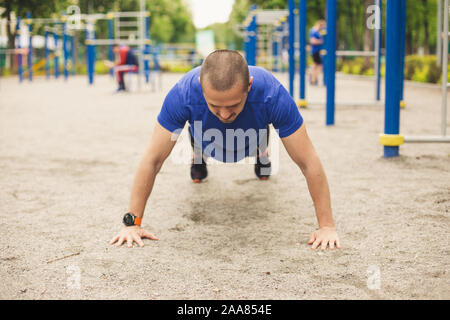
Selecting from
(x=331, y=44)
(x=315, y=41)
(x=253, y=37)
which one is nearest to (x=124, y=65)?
(x=253, y=37)

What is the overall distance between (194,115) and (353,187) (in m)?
1.42

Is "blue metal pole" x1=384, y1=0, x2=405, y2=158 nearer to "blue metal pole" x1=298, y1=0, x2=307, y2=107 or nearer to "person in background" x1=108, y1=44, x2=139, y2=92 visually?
"blue metal pole" x1=298, y1=0, x2=307, y2=107

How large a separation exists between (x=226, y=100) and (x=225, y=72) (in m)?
0.10

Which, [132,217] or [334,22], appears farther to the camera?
[334,22]

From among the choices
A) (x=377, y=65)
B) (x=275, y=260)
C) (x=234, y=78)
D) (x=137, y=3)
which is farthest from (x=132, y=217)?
(x=137, y=3)

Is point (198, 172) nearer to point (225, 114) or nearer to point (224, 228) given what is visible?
point (224, 228)

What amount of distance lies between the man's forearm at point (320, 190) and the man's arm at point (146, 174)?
2.01 feet

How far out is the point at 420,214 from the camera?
8.35ft

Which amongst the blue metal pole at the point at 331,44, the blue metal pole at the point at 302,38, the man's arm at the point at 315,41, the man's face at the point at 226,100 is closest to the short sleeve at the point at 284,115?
the man's face at the point at 226,100

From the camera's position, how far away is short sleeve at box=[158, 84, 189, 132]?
2.12 metres

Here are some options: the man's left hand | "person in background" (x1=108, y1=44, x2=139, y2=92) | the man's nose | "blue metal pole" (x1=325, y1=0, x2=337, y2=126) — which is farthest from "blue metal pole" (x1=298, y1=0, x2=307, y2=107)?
"person in background" (x1=108, y1=44, x2=139, y2=92)

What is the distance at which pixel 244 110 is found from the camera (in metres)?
2.12

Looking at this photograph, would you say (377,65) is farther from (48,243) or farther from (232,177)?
(48,243)

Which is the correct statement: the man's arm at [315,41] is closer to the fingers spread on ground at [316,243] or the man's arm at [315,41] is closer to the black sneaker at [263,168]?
the black sneaker at [263,168]
